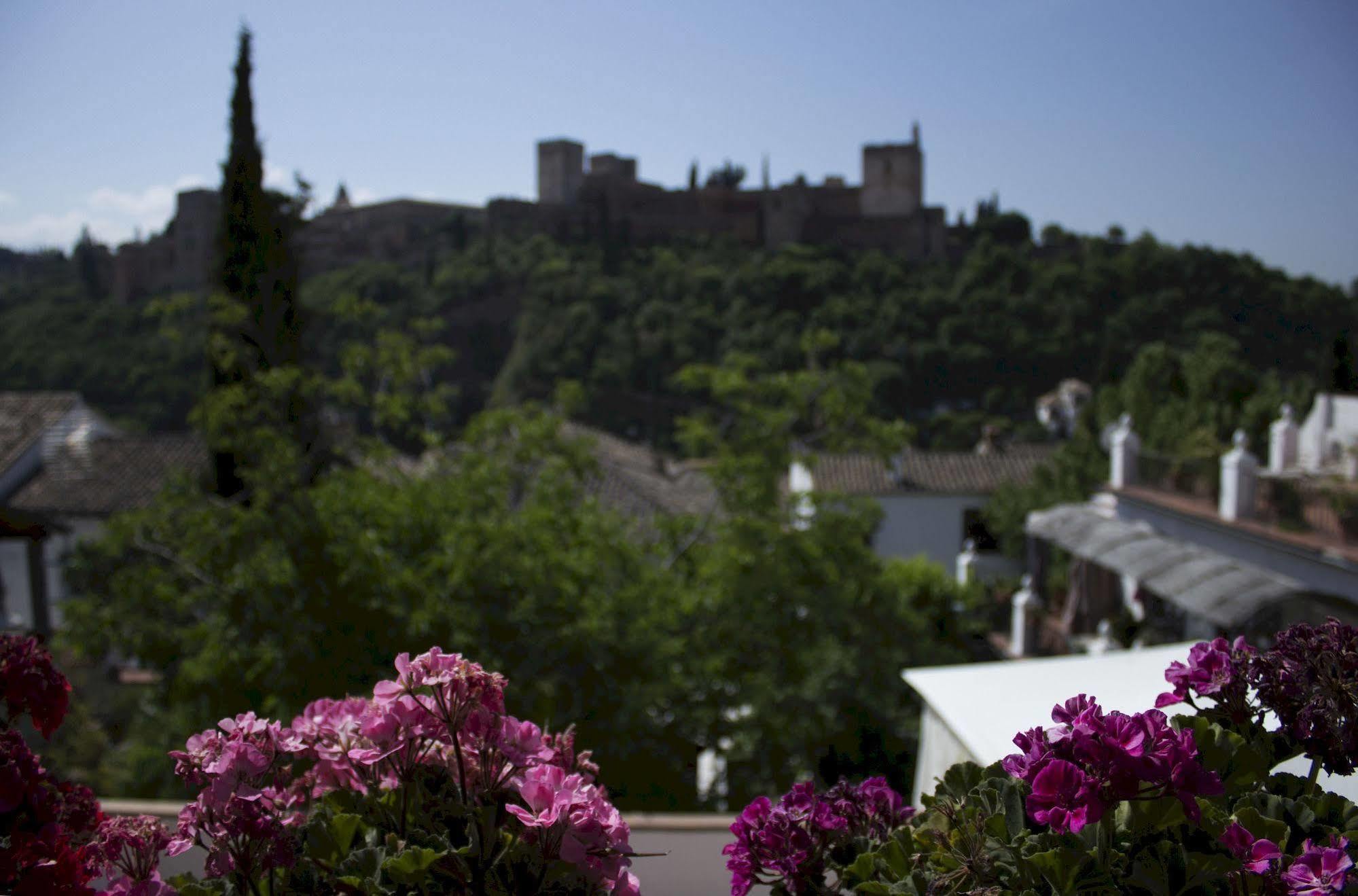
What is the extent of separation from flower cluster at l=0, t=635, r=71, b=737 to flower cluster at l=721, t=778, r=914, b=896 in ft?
2.71

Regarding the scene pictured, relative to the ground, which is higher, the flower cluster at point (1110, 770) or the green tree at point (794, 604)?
the flower cluster at point (1110, 770)

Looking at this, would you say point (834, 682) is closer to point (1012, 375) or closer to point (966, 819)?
point (966, 819)

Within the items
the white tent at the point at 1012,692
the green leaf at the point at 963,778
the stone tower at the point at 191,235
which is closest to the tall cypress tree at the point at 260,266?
the white tent at the point at 1012,692

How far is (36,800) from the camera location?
1.08 metres

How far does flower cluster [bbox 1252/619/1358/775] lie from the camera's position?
1.03 meters

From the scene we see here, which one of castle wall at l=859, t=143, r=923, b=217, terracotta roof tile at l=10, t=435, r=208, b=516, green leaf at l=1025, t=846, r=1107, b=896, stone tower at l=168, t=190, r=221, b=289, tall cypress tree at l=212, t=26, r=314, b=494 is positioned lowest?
terracotta roof tile at l=10, t=435, r=208, b=516

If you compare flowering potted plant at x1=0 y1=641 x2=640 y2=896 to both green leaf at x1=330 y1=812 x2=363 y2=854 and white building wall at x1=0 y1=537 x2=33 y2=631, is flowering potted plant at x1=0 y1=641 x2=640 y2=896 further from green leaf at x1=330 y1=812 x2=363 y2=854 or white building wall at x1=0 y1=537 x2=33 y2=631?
white building wall at x1=0 y1=537 x2=33 y2=631

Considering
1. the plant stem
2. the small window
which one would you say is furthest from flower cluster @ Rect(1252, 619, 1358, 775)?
the small window

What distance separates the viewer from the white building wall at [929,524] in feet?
64.3

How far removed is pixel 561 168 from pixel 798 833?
60.1m

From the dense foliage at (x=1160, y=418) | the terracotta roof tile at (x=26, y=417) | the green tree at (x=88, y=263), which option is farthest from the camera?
the green tree at (x=88, y=263)

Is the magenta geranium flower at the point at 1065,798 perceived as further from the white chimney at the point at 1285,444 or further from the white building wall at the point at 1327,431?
the white chimney at the point at 1285,444

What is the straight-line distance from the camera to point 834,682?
5.46m

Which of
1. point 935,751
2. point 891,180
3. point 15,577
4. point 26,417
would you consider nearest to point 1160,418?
point 935,751
